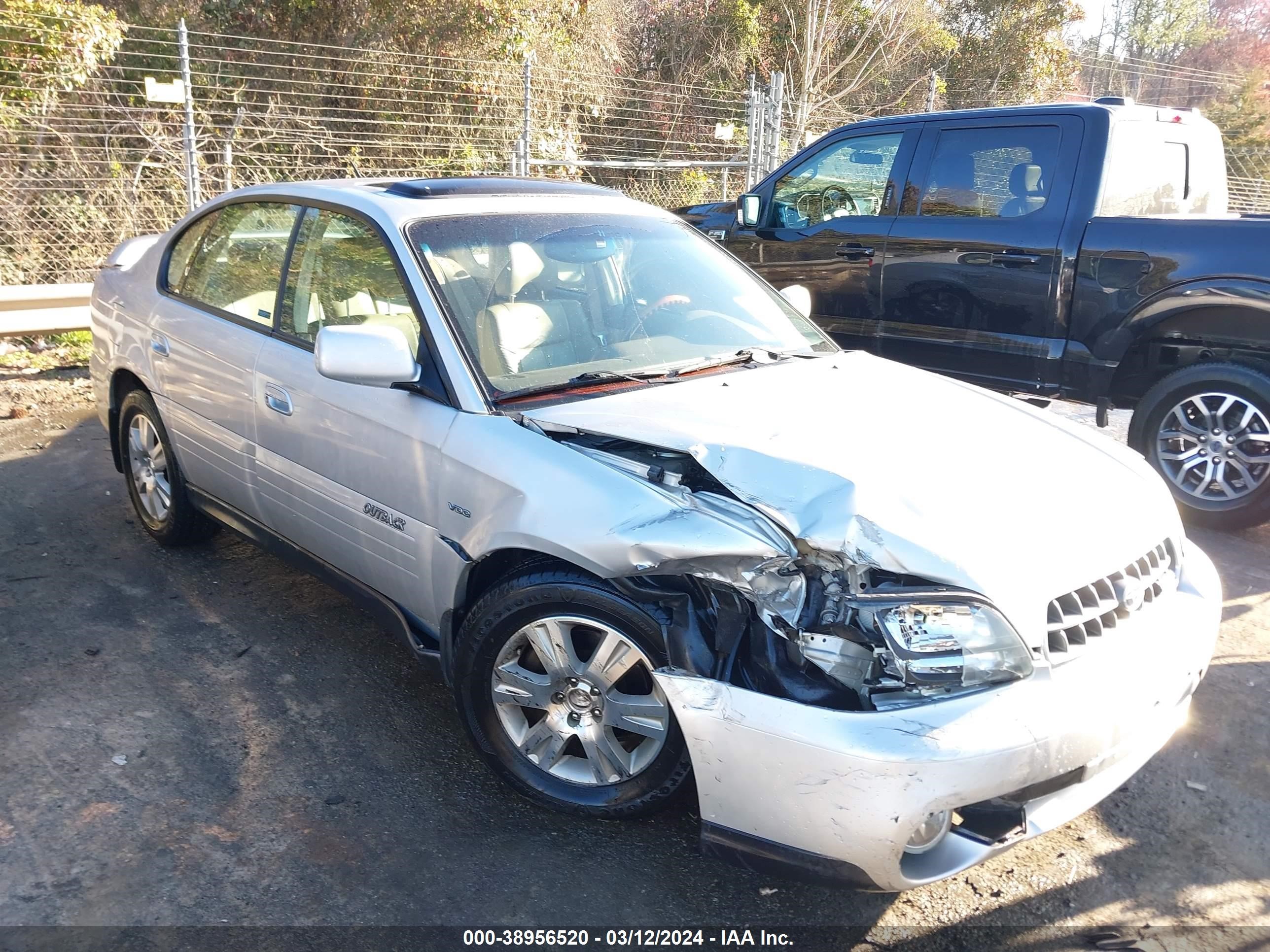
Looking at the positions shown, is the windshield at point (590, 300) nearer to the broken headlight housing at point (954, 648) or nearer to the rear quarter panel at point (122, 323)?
the broken headlight housing at point (954, 648)

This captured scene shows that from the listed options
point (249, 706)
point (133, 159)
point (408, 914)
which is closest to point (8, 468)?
point (249, 706)

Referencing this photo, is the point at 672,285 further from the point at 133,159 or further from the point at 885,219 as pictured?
the point at 133,159

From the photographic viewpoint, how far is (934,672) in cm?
238

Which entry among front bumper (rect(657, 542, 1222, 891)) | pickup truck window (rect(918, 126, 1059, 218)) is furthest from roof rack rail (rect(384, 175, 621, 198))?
pickup truck window (rect(918, 126, 1059, 218))

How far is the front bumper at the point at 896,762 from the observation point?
7.43 feet

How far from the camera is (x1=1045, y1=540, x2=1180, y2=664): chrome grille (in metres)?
2.47

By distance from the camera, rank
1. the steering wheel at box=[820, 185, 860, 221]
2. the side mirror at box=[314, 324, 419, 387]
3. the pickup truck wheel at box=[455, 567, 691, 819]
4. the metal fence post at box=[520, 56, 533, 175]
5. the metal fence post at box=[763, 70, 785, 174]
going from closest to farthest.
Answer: the pickup truck wheel at box=[455, 567, 691, 819] < the side mirror at box=[314, 324, 419, 387] < the steering wheel at box=[820, 185, 860, 221] < the metal fence post at box=[520, 56, 533, 175] < the metal fence post at box=[763, 70, 785, 174]

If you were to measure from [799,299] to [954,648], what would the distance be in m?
2.34

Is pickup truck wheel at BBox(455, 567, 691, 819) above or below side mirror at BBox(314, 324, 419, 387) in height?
below

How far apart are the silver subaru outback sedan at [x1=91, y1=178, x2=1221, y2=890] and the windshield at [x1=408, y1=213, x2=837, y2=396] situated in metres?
0.01

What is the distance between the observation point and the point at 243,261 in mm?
4250

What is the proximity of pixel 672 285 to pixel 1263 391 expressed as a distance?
314 cm

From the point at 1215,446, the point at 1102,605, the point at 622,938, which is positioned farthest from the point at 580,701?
the point at 1215,446

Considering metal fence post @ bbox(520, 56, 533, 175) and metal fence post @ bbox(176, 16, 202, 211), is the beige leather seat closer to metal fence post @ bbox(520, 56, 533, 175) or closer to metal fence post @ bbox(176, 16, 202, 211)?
metal fence post @ bbox(176, 16, 202, 211)
